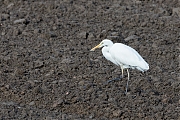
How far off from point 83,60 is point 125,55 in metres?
1.36

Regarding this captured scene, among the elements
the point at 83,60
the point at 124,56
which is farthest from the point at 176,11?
the point at 124,56

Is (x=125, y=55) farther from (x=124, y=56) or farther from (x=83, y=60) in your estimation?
(x=83, y=60)

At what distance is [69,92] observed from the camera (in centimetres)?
945

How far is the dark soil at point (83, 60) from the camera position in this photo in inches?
356

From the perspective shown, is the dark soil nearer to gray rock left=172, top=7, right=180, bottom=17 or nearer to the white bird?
gray rock left=172, top=7, right=180, bottom=17

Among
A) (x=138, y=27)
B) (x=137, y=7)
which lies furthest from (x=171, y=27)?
(x=137, y=7)

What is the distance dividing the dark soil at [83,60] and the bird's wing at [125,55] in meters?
0.43

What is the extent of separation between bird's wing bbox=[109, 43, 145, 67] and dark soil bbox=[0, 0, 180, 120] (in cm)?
43

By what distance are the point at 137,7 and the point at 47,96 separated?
5098 mm

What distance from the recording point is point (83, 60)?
10.9 metres

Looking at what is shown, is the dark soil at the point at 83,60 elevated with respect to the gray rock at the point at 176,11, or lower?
lower

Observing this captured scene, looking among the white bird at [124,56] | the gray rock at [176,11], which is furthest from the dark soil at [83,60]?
the white bird at [124,56]

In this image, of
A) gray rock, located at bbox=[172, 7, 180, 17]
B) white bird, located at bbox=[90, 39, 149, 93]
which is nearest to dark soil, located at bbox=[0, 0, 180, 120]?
gray rock, located at bbox=[172, 7, 180, 17]

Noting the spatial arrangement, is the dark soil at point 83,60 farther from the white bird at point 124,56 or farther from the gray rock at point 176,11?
the white bird at point 124,56
